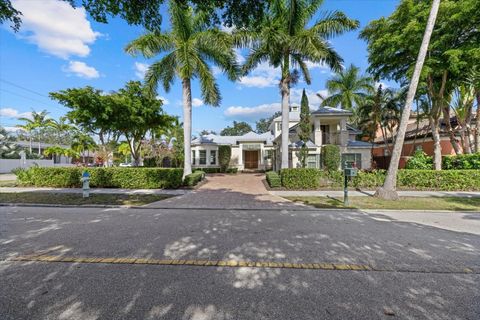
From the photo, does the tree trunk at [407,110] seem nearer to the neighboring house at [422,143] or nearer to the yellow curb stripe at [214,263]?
the yellow curb stripe at [214,263]

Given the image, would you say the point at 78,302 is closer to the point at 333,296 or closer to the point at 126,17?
the point at 333,296

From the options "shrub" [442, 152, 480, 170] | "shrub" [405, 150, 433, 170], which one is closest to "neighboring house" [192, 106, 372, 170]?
"shrub" [405, 150, 433, 170]

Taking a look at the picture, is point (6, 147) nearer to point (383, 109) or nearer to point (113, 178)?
point (113, 178)

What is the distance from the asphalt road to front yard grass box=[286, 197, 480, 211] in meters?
2.65

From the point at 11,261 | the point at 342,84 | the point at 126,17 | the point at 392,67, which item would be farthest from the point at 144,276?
the point at 342,84

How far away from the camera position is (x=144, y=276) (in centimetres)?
322

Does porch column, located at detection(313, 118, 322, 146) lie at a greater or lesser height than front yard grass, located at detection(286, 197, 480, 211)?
greater

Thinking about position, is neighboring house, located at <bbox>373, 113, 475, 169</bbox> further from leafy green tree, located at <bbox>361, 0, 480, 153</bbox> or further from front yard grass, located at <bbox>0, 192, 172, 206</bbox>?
front yard grass, located at <bbox>0, 192, 172, 206</bbox>

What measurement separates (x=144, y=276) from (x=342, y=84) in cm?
3111

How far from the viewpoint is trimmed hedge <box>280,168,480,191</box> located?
40.9 feet

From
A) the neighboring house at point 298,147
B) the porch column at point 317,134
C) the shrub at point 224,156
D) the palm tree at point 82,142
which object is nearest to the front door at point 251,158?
the neighboring house at point 298,147

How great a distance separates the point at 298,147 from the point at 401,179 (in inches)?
312

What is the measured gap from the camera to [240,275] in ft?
10.7

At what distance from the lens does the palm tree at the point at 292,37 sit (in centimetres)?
1298
